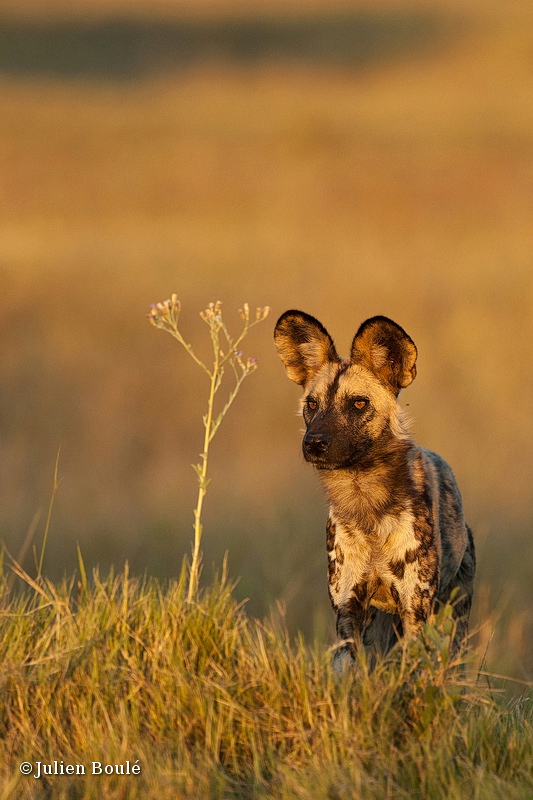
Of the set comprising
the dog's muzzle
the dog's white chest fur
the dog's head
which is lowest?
the dog's white chest fur

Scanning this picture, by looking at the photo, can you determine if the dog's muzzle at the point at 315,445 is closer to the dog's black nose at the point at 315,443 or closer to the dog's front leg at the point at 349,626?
the dog's black nose at the point at 315,443

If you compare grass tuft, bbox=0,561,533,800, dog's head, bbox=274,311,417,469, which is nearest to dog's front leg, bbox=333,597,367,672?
grass tuft, bbox=0,561,533,800

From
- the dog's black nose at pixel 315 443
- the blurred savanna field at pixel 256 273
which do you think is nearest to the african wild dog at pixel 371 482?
the dog's black nose at pixel 315 443

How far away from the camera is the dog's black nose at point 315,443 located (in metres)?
3.86

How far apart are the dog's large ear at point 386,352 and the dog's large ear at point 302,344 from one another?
0.40 feet

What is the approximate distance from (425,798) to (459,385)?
7418 millimetres

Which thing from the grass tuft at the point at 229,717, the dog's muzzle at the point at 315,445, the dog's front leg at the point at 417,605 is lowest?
the grass tuft at the point at 229,717

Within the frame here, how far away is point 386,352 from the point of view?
13.3 feet

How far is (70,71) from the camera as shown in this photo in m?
25.3

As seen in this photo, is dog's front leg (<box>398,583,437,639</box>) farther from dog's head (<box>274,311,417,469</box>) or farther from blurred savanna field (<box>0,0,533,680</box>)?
dog's head (<box>274,311,417,469</box>)

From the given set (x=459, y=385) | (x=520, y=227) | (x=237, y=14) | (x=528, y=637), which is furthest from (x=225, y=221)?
(x=237, y=14)

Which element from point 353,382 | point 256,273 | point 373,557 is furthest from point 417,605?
point 256,273

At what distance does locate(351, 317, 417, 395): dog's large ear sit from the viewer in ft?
13.0

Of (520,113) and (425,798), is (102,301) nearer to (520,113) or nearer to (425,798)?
(425,798)
